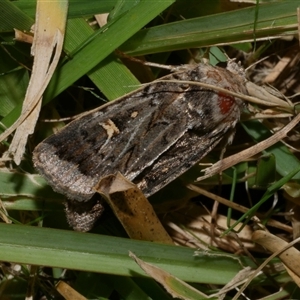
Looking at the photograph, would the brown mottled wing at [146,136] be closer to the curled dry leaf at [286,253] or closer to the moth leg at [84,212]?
the moth leg at [84,212]

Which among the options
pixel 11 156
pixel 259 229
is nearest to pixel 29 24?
pixel 11 156

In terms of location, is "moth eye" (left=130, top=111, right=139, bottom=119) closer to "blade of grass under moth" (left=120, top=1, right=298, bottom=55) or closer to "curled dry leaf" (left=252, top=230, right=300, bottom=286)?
"blade of grass under moth" (left=120, top=1, right=298, bottom=55)

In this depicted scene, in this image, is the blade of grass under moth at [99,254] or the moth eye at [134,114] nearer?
the blade of grass under moth at [99,254]

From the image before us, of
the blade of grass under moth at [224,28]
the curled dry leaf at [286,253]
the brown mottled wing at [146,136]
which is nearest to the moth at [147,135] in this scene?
the brown mottled wing at [146,136]

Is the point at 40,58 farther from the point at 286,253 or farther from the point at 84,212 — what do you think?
the point at 286,253

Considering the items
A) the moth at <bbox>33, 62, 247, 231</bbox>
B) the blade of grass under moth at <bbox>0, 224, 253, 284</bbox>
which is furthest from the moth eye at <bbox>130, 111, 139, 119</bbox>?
the blade of grass under moth at <bbox>0, 224, 253, 284</bbox>

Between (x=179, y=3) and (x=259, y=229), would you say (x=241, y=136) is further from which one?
(x=179, y=3)

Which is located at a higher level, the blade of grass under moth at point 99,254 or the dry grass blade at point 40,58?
the dry grass blade at point 40,58
